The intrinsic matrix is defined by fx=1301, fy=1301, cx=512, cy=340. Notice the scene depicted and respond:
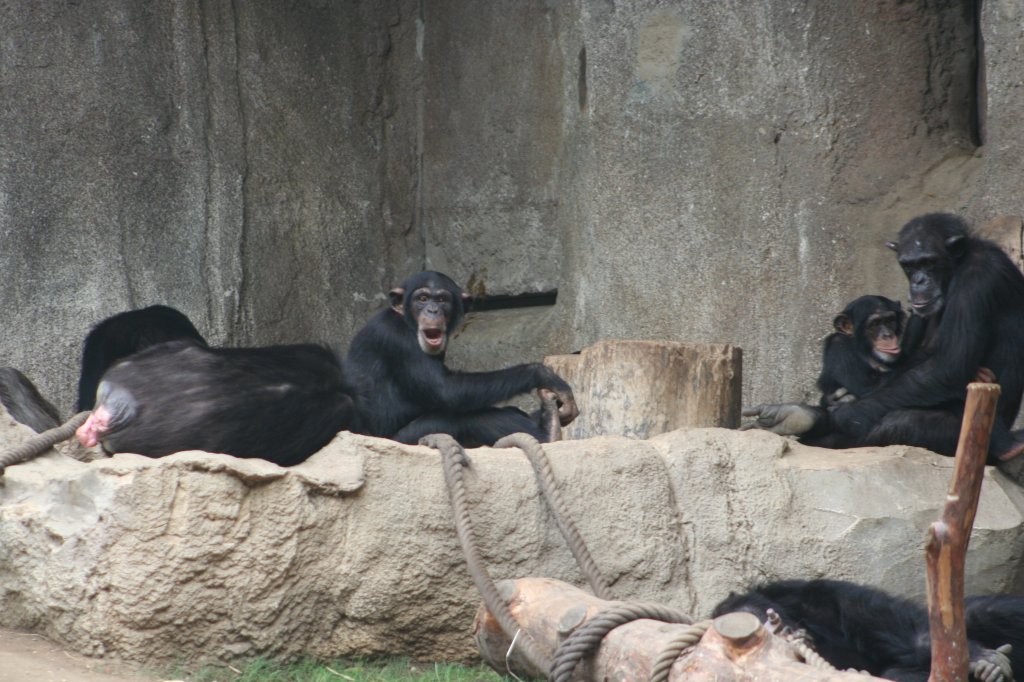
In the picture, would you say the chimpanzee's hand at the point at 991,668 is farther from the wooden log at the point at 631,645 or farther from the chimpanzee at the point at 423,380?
the chimpanzee at the point at 423,380

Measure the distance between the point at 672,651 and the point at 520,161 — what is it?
17.6 feet

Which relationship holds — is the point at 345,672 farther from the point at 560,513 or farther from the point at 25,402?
the point at 25,402

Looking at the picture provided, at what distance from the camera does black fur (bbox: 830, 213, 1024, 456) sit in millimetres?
5617

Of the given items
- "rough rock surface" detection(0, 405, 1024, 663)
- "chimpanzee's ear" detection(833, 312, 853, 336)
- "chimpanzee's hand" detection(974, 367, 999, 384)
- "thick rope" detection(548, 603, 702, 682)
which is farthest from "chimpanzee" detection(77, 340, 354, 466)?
"chimpanzee's hand" detection(974, 367, 999, 384)

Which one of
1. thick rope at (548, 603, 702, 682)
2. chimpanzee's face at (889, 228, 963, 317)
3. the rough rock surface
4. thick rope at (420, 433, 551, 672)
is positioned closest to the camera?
thick rope at (548, 603, 702, 682)

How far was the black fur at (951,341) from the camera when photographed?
5.62 meters

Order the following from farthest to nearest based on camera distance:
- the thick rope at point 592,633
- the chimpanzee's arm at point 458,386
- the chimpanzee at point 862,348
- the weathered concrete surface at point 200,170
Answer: the weathered concrete surface at point 200,170
the chimpanzee at point 862,348
the chimpanzee's arm at point 458,386
the thick rope at point 592,633

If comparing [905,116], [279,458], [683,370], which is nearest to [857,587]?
[683,370]

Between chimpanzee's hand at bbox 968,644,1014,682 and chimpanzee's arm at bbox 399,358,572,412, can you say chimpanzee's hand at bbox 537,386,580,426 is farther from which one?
chimpanzee's hand at bbox 968,644,1014,682

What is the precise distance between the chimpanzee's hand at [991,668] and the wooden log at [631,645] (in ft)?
3.49

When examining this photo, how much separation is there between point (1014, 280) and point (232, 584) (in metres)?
3.61

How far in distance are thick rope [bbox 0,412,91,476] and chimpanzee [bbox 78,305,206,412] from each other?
177 cm

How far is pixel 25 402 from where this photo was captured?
5863mm

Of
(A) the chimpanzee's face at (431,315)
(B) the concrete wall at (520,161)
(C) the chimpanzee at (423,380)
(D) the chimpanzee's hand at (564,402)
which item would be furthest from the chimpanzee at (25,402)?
(D) the chimpanzee's hand at (564,402)
